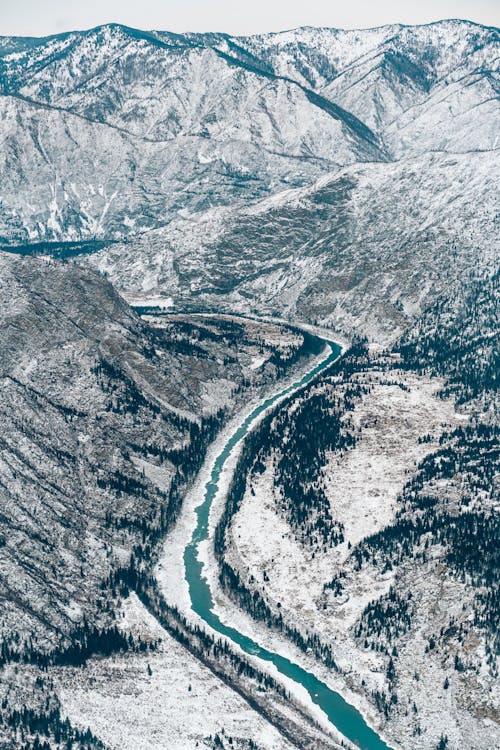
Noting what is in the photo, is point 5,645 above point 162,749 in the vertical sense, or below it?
above

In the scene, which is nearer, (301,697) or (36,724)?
(36,724)

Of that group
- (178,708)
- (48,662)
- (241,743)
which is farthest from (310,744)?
(48,662)

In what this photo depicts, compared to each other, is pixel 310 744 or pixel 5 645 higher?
pixel 5 645

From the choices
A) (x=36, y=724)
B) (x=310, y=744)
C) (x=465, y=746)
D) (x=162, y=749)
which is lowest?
(x=465, y=746)

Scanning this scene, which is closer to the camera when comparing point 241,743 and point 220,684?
point 241,743

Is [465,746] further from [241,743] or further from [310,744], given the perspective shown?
[241,743]

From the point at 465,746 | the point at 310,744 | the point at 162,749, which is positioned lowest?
the point at 465,746

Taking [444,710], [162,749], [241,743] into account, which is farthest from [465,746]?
[162,749]

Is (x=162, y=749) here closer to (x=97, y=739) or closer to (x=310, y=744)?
(x=97, y=739)
